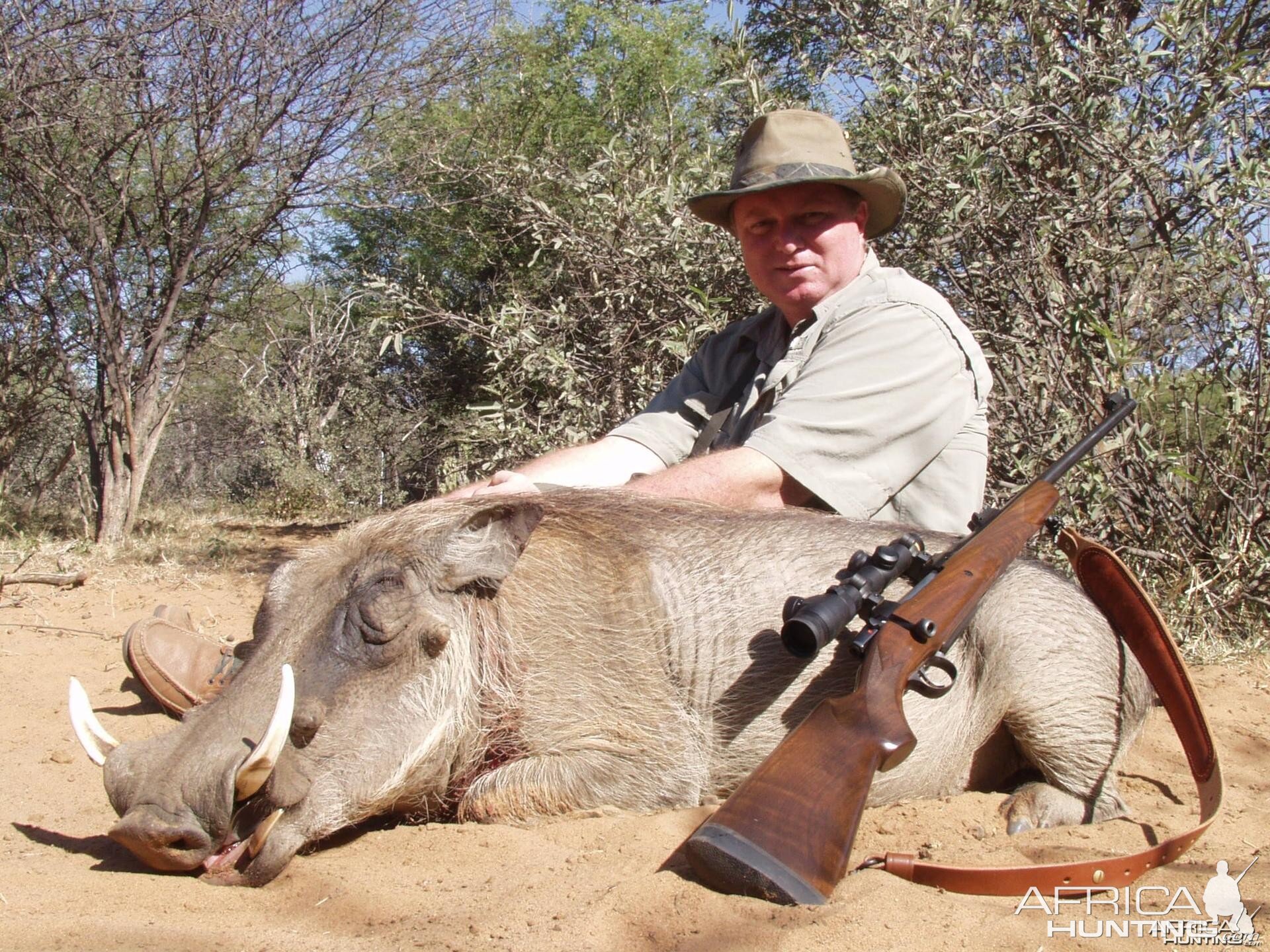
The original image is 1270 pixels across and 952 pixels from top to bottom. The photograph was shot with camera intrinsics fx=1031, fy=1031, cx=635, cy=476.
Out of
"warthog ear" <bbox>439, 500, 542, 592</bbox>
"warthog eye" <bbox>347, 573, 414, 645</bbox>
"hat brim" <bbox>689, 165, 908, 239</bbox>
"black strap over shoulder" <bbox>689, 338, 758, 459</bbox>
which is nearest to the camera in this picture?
"warthog eye" <bbox>347, 573, 414, 645</bbox>

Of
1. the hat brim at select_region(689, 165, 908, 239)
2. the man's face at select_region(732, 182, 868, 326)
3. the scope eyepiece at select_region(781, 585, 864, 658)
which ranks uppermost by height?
the hat brim at select_region(689, 165, 908, 239)

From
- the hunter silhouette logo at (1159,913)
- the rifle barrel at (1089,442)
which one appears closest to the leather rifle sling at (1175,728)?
the hunter silhouette logo at (1159,913)

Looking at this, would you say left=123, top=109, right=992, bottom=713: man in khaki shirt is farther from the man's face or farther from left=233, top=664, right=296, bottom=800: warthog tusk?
left=233, top=664, right=296, bottom=800: warthog tusk

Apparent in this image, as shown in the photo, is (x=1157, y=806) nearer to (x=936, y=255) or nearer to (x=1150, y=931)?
(x=1150, y=931)

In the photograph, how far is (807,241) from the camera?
353 cm

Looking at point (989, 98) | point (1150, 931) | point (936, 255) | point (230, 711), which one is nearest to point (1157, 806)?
point (1150, 931)

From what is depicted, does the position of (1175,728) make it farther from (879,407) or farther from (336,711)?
(336,711)

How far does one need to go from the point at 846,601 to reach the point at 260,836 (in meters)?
1.33

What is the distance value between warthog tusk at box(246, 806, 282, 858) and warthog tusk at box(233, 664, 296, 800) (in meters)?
0.07

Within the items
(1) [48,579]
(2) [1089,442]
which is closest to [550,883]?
(2) [1089,442]

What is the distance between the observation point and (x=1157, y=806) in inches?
110

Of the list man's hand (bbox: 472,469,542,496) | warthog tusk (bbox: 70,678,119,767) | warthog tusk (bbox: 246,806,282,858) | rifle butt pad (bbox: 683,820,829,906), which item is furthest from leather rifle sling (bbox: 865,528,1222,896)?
warthog tusk (bbox: 70,678,119,767)

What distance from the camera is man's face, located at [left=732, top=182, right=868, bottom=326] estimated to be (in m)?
3.52

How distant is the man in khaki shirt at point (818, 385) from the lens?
304cm
